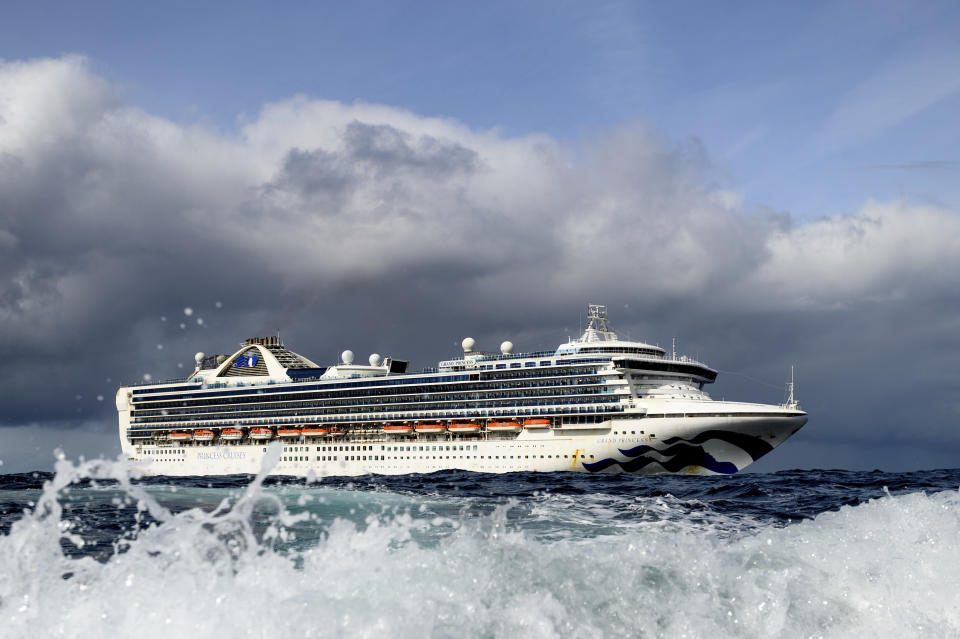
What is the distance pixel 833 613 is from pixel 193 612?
21.1ft

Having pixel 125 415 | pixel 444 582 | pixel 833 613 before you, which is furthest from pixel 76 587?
pixel 125 415

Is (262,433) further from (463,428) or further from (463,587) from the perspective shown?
(463,587)

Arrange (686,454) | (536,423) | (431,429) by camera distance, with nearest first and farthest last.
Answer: (686,454), (536,423), (431,429)

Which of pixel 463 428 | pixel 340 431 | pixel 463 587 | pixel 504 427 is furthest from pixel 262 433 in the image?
pixel 463 587

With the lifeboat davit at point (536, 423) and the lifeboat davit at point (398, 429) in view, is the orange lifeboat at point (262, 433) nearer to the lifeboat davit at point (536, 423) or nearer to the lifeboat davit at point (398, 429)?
the lifeboat davit at point (398, 429)

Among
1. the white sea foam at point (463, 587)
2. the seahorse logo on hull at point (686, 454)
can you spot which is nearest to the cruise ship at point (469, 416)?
the seahorse logo on hull at point (686, 454)

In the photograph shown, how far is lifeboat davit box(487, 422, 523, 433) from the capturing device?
5320 centimetres

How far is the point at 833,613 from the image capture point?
7.46m

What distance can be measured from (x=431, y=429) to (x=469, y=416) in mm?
3465

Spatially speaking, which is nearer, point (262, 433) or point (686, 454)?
point (686, 454)

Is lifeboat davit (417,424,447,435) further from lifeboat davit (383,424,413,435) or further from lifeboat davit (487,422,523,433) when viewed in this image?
lifeboat davit (487,422,523,433)

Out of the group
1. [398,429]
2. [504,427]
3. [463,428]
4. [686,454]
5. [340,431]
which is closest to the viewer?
[686,454]

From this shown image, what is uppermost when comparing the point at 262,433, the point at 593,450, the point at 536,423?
the point at 536,423

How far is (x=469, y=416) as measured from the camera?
5581 cm
